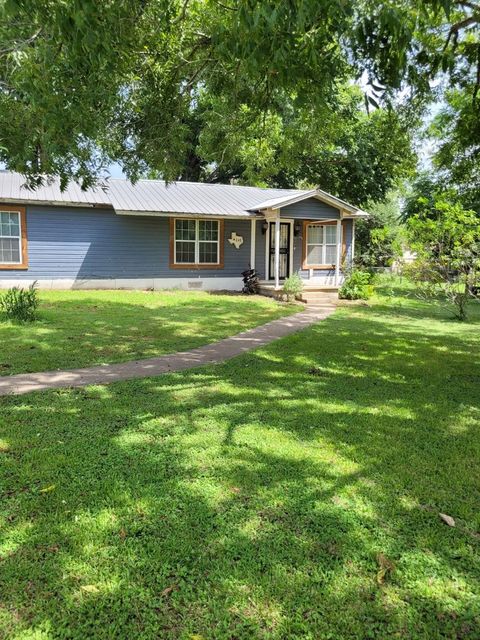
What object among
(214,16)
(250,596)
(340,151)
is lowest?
(250,596)

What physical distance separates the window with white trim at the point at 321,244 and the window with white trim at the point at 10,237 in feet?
33.4

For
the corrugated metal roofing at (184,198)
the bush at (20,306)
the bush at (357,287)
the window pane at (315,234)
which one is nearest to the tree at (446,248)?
the bush at (357,287)

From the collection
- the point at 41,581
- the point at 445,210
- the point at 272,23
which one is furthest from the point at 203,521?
the point at 445,210

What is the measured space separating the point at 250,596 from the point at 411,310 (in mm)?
13443

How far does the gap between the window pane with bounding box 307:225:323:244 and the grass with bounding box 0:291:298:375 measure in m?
4.56

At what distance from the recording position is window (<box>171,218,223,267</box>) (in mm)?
Result: 17266

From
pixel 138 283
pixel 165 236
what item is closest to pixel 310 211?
pixel 165 236

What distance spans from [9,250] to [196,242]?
6.13 m

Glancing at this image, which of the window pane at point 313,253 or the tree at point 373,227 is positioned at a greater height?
the tree at point 373,227

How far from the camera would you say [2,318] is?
31.1 feet

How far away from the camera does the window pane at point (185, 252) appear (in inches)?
682

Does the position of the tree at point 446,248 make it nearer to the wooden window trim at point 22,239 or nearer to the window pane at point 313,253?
the window pane at point 313,253

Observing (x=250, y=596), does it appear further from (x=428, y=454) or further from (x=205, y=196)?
(x=205, y=196)

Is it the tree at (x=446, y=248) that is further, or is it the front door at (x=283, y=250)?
the front door at (x=283, y=250)
